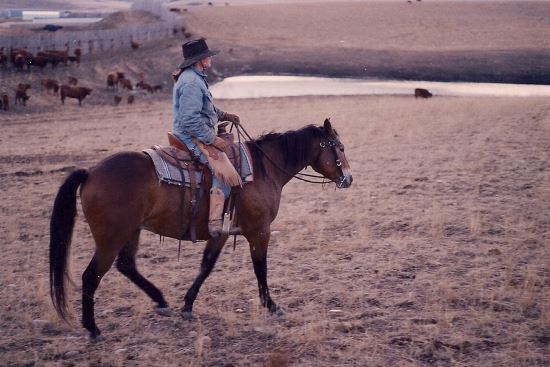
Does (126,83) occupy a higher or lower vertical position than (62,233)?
higher

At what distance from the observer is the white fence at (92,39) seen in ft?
116

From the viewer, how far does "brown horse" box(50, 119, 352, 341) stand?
5172 mm

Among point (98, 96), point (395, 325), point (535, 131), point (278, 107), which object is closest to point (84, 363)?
point (395, 325)

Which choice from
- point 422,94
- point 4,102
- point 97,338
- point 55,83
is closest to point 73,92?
point 55,83

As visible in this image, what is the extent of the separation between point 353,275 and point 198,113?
2.76m

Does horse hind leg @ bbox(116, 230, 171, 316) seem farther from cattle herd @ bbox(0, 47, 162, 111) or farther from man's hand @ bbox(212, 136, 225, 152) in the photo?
cattle herd @ bbox(0, 47, 162, 111)

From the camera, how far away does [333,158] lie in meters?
6.33

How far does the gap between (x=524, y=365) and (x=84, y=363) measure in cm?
364

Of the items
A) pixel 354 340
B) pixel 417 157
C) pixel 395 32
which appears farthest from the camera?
pixel 395 32

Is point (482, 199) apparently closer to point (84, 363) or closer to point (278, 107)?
point (84, 363)

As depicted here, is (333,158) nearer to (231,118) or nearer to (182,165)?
(231,118)

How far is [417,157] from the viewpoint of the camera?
1332cm

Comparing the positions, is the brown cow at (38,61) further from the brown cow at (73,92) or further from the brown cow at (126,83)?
the brown cow at (73,92)

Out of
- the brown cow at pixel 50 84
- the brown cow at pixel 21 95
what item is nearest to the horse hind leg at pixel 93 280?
the brown cow at pixel 21 95
